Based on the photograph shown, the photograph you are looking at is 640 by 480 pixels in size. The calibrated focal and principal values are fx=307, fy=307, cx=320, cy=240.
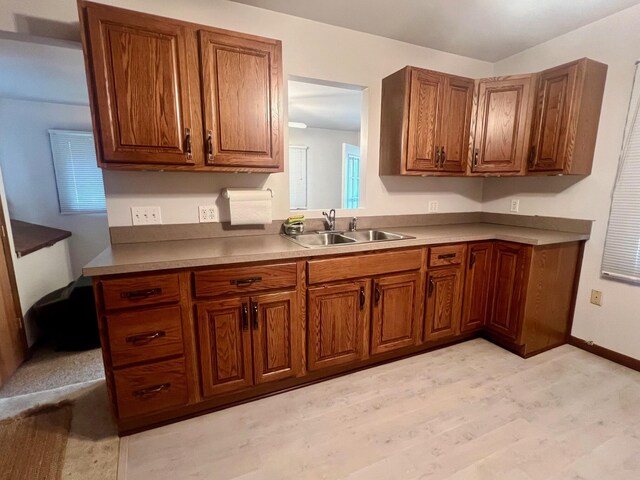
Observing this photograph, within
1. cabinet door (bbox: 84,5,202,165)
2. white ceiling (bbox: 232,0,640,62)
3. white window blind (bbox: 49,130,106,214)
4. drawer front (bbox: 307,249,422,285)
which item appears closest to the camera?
cabinet door (bbox: 84,5,202,165)

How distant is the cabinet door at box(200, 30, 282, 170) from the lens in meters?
Answer: 1.69

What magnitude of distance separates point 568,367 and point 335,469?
1.89 meters

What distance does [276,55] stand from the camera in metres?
1.82

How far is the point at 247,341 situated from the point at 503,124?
2.50 metres

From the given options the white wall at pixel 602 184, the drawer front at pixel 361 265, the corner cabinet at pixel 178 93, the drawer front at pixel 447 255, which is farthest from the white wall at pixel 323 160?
the corner cabinet at pixel 178 93

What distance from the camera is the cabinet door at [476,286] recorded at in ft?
7.79

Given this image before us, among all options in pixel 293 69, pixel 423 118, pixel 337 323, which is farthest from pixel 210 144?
pixel 423 118

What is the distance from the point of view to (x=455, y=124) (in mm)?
2441

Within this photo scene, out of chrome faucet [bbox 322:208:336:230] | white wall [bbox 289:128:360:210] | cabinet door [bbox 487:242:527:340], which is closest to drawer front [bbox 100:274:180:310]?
chrome faucet [bbox 322:208:336:230]

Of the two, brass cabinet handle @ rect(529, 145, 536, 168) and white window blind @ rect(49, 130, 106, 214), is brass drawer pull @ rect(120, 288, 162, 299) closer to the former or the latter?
brass cabinet handle @ rect(529, 145, 536, 168)

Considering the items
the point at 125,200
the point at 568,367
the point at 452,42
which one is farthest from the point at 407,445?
the point at 452,42

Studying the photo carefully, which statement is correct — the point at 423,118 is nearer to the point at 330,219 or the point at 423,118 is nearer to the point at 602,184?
the point at 330,219

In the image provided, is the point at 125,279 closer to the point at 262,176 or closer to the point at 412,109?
the point at 262,176

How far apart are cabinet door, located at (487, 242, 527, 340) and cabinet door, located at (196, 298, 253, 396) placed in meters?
1.92
